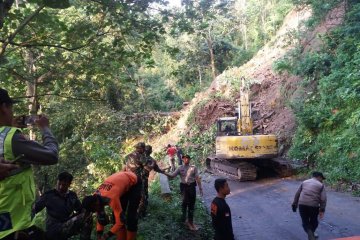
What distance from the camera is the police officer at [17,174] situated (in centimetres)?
275

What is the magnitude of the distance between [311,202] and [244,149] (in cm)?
956

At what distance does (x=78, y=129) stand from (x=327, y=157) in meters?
13.0

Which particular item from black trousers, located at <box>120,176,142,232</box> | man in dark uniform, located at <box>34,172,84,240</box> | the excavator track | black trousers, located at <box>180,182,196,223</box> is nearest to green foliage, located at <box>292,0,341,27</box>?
the excavator track

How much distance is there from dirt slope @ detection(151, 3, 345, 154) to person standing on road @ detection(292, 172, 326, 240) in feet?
50.4

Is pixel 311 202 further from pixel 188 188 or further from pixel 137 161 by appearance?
pixel 137 161

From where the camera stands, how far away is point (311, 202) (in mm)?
8156

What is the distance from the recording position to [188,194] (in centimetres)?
973

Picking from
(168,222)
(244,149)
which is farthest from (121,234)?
(244,149)

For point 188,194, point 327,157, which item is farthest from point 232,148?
point 188,194

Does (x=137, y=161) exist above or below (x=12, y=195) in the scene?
below

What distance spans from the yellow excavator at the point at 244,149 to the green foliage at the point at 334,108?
1.95 meters

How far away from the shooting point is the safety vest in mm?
2746

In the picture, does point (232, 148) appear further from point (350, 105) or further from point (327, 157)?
point (350, 105)

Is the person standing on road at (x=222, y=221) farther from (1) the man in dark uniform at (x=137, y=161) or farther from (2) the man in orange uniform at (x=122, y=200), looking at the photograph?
(1) the man in dark uniform at (x=137, y=161)
